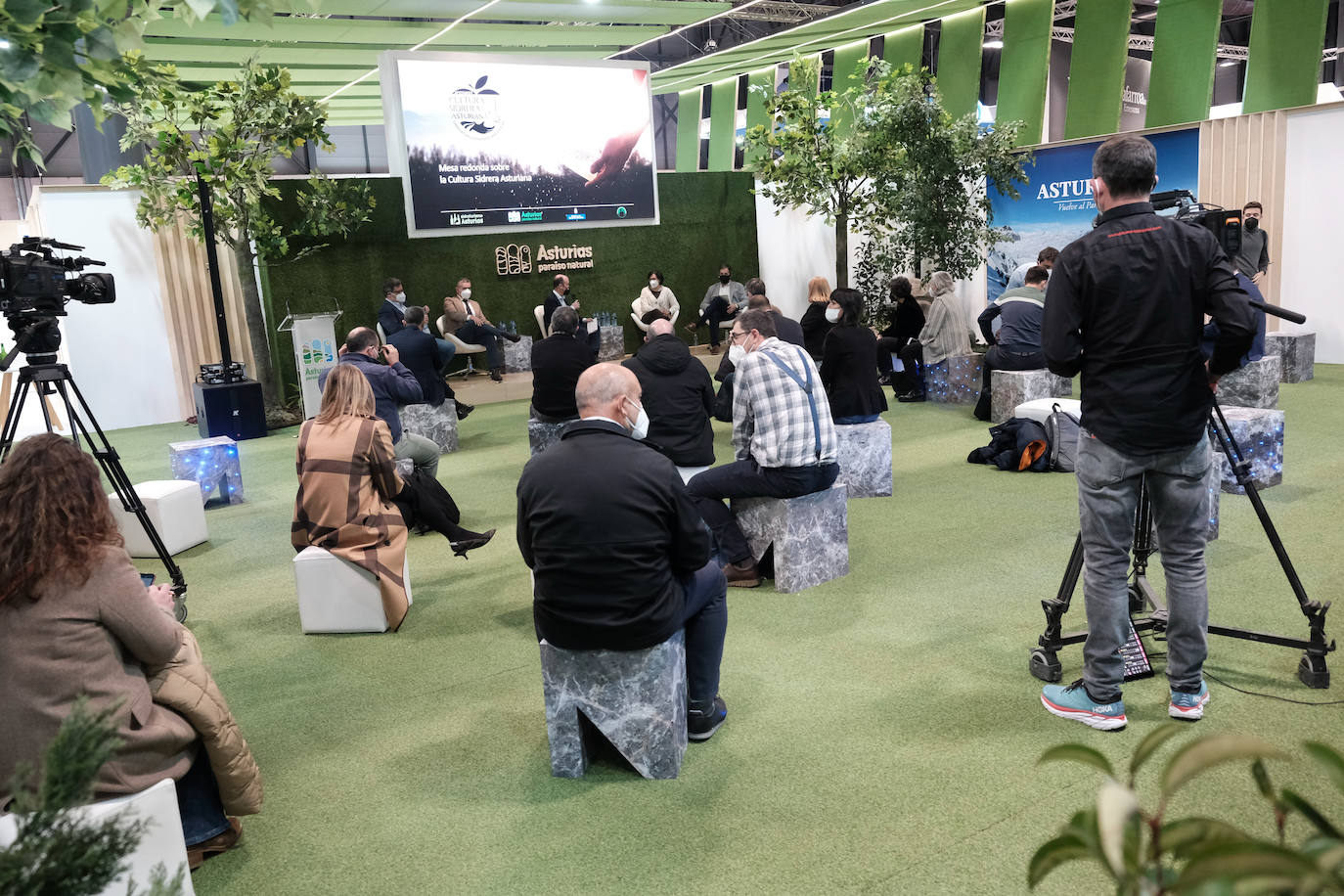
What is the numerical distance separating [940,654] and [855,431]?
2.43 m

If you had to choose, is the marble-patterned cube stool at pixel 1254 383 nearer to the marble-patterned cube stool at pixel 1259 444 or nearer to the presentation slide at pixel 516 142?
Answer: the marble-patterned cube stool at pixel 1259 444

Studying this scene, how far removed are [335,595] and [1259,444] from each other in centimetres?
472

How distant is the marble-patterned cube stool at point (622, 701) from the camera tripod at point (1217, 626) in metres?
1.31

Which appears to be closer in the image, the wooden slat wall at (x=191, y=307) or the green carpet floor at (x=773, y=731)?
the green carpet floor at (x=773, y=731)

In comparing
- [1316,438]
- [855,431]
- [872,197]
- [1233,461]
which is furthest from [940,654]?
[872,197]

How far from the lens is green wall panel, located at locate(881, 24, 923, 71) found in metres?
13.2

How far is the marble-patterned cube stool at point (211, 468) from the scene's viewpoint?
22.4 ft

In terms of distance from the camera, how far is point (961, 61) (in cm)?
1258

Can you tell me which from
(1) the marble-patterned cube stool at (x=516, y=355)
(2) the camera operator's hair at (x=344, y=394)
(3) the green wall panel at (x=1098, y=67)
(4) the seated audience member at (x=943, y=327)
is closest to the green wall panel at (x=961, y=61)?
(3) the green wall panel at (x=1098, y=67)

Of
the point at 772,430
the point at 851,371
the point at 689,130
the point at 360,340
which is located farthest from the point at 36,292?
the point at 689,130

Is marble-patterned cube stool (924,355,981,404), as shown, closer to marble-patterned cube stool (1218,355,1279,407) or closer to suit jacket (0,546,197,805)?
marble-patterned cube stool (1218,355,1279,407)

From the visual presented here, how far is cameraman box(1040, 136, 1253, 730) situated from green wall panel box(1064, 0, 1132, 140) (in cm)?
947

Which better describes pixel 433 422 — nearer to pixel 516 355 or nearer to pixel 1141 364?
pixel 516 355

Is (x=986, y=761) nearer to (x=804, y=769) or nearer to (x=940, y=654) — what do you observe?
(x=804, y=769)
